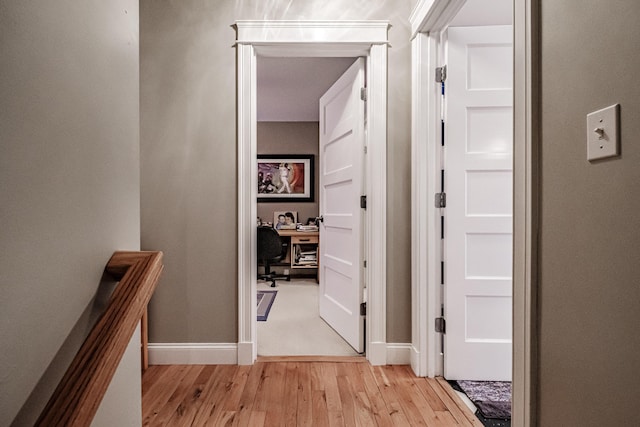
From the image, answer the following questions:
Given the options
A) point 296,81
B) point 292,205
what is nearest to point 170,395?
point 296,81

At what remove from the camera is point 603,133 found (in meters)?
0.83

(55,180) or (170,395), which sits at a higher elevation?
(55,180)

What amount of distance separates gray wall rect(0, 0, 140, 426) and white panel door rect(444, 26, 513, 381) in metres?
1.79

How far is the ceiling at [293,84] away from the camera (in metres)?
3.79

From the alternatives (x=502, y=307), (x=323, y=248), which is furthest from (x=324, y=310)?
(x=502, y=307)

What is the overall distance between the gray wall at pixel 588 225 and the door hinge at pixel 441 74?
1.09 meters

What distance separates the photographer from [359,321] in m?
2.52

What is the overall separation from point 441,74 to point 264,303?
Answer: 291cm

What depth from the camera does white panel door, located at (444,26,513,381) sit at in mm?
2104

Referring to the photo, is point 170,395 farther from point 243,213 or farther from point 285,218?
point 285,218

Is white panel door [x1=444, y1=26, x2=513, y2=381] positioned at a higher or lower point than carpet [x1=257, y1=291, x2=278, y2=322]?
higher

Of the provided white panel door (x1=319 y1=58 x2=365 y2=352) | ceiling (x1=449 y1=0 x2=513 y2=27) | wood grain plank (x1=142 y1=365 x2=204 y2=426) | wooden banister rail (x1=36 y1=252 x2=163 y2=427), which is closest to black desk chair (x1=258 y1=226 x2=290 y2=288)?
white panel door (x1=319 y1=58 x2=365 y2=352)

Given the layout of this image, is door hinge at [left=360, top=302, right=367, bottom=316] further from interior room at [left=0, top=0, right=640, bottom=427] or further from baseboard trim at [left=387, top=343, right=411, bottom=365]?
baseboard trim at [left=387, top=343, right=411, bottom=365]

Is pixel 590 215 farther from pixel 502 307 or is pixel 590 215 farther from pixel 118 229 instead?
pixel 502 307
